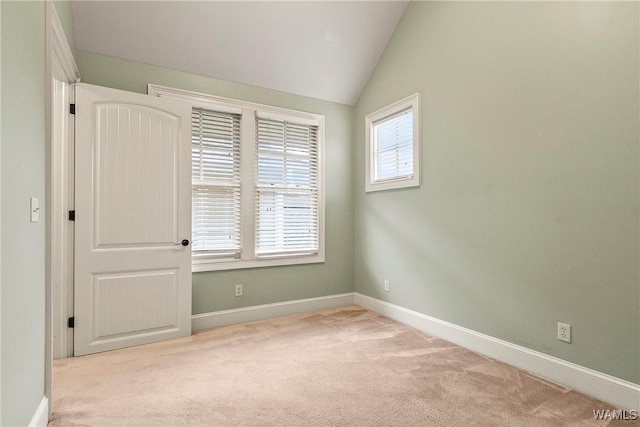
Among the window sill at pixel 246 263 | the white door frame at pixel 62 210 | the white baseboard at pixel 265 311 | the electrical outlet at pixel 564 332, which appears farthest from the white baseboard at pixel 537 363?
the white door frame at pixel 62 210

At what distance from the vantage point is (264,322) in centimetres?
347

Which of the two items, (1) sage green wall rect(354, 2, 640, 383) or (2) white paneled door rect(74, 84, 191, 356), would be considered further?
(2) white paneled door rect(74, 84, 191, 356)

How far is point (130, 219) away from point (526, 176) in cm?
315

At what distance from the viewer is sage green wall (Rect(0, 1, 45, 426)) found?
1324 millimetres

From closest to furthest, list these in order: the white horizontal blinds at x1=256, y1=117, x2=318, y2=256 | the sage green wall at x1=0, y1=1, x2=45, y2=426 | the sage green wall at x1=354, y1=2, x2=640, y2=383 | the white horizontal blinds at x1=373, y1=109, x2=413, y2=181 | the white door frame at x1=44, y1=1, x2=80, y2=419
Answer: the sage green wall at x1=0, y1=1, x2=45, y2=426 < the sage green wall at x1=354, y1=2, x2=640, y2=383 < the white door frame at x1=44, y1=1, x2=80, y2=419 < the white horizontal blinds at x1=373, y1=109, x2=413, y2=181 < the white horizontal blinds at x1=256, y1=117, x2=318, y2=256

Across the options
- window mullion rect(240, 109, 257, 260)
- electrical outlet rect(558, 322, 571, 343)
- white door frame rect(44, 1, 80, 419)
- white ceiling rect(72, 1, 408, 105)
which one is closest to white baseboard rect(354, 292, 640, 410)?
electrical outlet rect(558, 322, 571, 343)

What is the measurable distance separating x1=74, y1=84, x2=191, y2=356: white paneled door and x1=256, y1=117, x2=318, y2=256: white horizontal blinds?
0.85 metres

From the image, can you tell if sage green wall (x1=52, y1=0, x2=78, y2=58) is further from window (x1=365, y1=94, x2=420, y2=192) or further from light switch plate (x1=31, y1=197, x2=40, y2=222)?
window (x1=365, y1=94, x2=420, y2=192)

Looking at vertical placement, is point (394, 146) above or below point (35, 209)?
above

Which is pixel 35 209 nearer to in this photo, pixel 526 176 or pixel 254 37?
pixel 254 37

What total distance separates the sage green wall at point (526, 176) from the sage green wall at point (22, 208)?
9.50 ft

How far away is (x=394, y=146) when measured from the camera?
3635 millimetres

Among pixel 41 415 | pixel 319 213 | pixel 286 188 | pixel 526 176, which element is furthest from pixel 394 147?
pixel 41 415

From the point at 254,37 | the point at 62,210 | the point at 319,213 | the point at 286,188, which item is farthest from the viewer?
the point at 319,213
